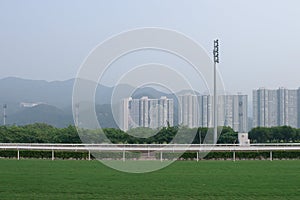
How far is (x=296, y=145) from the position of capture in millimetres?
31328

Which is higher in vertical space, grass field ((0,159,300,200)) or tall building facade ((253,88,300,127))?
tall building facade ((253,88,300,127))

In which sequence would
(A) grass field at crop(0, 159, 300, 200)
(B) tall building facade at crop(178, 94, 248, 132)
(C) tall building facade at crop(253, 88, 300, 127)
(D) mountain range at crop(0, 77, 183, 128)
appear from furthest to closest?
(C) tall building facade at crop(253, 88, 300, 127), (B) tall building facade at crop(178, 94, 248, 132), (D) mountain range at crop(0, 77, 183, 128), (A) grass field at crop(0, 159, 300, 200)

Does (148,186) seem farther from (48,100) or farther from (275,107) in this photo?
(48,100)

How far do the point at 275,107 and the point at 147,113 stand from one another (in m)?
62.3

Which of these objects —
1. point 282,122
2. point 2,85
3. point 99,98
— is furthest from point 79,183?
point 2,85

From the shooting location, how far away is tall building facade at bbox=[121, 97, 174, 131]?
15734mm

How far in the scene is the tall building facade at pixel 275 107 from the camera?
74625mm

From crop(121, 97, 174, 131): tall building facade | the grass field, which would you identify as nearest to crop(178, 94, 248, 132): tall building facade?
crop(121, 97, 174, 131): tall building facade

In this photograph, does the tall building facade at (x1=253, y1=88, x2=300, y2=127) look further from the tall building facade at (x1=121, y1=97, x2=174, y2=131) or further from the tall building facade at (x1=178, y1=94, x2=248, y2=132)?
the tall building facade at (x1=121, y1=97, x2=174, y2=131)

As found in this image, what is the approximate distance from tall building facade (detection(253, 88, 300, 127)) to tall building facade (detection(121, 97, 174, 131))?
5590cm

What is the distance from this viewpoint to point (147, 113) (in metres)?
18.1

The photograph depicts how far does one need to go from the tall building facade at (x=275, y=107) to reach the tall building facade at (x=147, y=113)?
55.9 m

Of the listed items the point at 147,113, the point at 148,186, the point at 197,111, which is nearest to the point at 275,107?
the point at 197,111

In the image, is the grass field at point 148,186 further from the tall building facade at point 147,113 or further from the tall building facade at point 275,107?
the tall building facade at point 275,107
